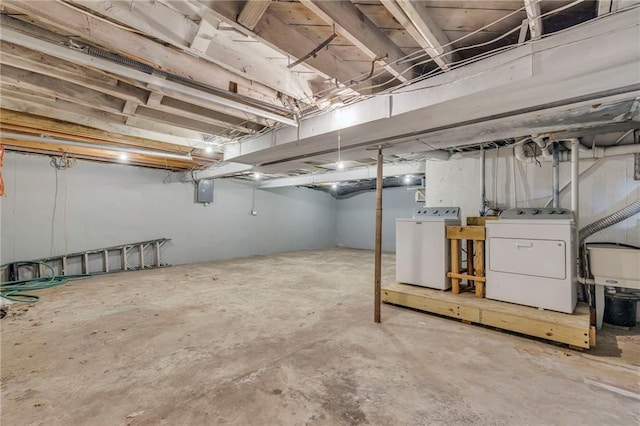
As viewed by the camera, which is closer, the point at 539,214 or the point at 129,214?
the point at 539,214

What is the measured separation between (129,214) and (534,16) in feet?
22.5

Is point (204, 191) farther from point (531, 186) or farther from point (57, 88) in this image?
point (531, 186)

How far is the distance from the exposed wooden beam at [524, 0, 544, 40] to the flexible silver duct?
2487mm

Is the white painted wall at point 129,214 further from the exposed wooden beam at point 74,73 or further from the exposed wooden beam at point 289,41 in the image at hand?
the exposed wooden beam at point 289,41

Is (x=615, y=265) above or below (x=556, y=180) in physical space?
below

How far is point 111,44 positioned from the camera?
5.55ft

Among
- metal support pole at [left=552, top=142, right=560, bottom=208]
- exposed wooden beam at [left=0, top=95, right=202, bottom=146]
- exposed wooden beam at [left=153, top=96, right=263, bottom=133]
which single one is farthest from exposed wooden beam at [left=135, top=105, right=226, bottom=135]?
metal support pole at [left=552, top=142, right=560, bottom=208]

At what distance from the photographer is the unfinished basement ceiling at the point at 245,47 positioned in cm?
147

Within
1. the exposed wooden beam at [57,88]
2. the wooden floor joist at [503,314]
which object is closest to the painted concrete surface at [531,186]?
the wooden floor joist at [503,314]

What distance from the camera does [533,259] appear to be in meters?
2.63

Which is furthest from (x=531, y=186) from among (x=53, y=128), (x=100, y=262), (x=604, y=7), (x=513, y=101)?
(x=100, y=262)

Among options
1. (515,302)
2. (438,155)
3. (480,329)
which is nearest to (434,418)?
(480,329)

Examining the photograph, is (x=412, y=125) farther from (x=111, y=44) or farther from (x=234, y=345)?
(x=234, y=345)

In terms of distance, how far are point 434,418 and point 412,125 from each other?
2148mm
